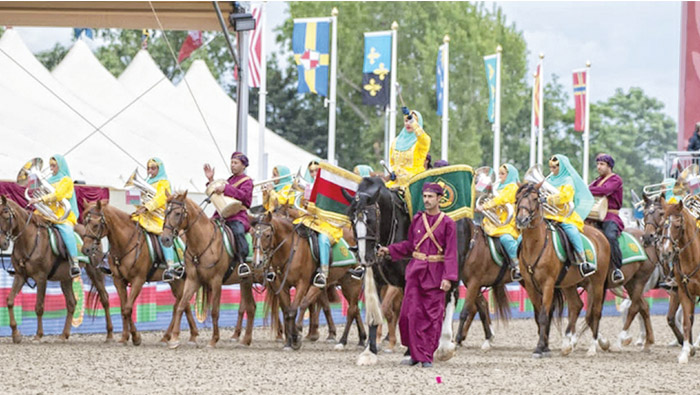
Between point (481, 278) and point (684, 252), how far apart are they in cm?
290

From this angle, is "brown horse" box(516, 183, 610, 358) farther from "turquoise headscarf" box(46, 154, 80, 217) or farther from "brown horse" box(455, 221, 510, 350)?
"turquoise headscarf" box(46, 154, 80, 217)

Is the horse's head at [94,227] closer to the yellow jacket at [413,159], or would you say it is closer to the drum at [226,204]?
the drum at [226,204]

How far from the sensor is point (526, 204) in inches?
607

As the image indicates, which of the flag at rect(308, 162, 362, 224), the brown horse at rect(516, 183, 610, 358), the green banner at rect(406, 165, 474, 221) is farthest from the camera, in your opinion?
the brown horse at rect(516, 183, 610, 358)

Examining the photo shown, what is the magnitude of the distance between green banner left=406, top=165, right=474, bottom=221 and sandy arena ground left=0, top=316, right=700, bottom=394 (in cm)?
180

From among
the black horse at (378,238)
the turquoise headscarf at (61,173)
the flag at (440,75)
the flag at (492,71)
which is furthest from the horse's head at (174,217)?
the flag at (492,71)

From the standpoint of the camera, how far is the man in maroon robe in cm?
1334

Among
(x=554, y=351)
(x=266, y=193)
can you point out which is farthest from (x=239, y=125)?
(x=554, y=351)

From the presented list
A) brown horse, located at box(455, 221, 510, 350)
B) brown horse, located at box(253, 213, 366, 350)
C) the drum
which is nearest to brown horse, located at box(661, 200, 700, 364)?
brown horse, located at box(455, 221, 510, 350)

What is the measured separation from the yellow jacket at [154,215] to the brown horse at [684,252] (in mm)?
7033

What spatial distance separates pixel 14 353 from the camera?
A: 50.1ft

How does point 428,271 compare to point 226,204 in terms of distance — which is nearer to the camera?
point 428,271

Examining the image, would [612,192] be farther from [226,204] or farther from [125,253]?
[125,253]

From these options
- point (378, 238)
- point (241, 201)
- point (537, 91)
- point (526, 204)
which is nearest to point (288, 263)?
point (241, 201)
